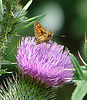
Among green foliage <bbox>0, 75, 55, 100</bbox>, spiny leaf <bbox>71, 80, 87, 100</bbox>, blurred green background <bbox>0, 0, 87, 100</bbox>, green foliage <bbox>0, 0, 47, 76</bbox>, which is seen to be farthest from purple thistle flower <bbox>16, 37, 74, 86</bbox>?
blurred green background <bbox>0, 0, 87, 100</bbox>

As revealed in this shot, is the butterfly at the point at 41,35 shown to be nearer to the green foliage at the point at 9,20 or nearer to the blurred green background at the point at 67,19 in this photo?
the green foliage at the point at 9,20

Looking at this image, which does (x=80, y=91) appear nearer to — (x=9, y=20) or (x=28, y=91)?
(x=9, y=20)

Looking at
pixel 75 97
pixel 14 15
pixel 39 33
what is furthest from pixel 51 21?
pixel 75 97

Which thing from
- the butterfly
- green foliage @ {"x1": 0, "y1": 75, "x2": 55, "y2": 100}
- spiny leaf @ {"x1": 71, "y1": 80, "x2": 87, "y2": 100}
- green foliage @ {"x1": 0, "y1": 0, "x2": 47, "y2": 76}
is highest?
green foliage @ {"x1": 0, "y1": 0, "x2": 47, "y2": 76}

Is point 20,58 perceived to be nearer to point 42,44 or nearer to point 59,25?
point 42,44

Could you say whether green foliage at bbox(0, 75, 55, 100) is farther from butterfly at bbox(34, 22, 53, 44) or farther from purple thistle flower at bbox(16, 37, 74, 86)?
Answer: butterfly at bbox(34, 22, 53, 44)

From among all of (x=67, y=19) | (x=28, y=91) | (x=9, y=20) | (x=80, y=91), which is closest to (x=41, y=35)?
(x=28, y=91)

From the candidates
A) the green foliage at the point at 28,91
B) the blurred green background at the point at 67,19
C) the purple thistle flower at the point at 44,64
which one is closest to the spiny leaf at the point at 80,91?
the purple thistle flower at the point at 44,64
